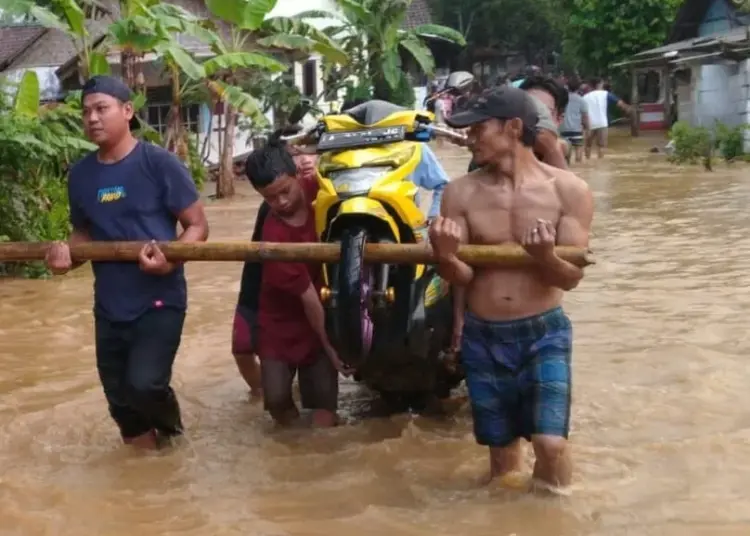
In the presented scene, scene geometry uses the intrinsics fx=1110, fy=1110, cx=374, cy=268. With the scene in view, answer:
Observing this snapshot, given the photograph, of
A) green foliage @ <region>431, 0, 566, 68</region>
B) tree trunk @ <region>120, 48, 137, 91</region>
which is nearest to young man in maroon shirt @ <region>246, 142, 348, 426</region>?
tree trunk @ <region>120, 48, 137, 91</region>

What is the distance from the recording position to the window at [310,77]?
26.9 m

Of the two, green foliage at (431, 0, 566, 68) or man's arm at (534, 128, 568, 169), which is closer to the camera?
man's arm at (534, 128, 568, 169)

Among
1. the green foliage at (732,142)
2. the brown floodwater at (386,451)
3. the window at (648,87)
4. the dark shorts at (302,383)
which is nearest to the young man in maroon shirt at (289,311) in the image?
the dark shorts at (302,383)

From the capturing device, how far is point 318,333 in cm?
519

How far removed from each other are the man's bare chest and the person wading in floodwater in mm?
1280

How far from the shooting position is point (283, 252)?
4293 mm

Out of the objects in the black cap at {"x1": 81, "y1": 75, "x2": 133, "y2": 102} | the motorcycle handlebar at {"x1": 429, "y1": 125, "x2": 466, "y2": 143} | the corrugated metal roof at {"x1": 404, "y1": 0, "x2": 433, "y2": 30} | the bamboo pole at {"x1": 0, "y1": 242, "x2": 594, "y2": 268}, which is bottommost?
the bamboo pole at {"x1": 0, "y1": 242, "x2": 594, "y2": 268}

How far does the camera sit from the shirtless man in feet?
13.3

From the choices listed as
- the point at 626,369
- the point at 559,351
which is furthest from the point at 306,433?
the point at 626,369

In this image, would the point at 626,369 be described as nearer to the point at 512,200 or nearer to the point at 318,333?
the point at 318,333

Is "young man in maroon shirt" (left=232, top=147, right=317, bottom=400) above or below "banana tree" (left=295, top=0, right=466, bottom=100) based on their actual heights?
below

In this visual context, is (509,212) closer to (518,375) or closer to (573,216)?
(573,216)

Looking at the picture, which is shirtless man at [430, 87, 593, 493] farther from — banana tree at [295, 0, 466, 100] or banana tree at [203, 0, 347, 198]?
banana tree at [295, 0, 466, 100]

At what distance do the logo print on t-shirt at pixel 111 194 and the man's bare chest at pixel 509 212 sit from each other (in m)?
1.54
